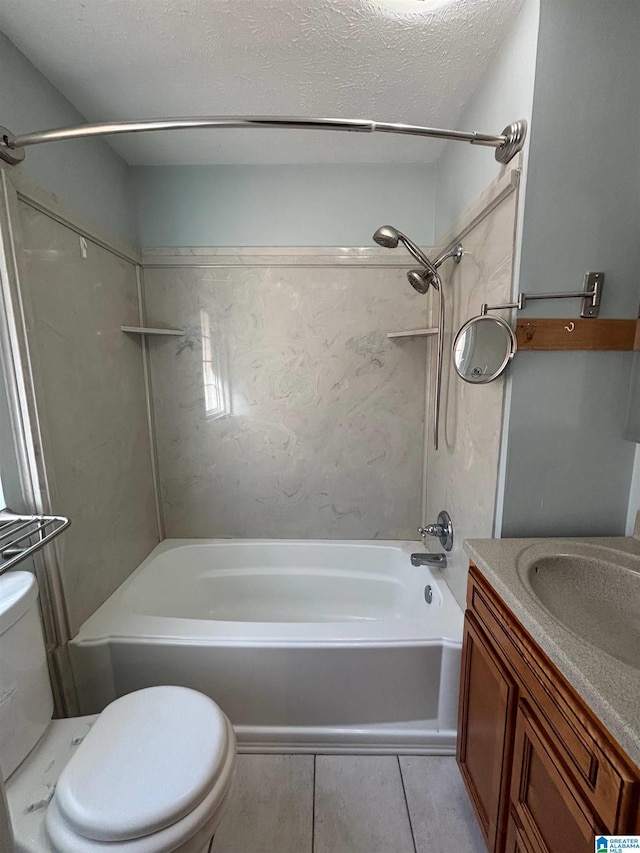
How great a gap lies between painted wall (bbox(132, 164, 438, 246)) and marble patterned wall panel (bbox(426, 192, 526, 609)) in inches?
21.0

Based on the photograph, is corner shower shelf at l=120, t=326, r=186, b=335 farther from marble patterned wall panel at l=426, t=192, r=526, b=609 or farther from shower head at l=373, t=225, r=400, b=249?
marble patterned wall panel at l=426, t=192, r=526, b=609

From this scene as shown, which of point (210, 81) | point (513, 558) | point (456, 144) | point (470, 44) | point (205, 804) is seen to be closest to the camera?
point (205, 804)

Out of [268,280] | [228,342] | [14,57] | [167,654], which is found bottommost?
[167,654]

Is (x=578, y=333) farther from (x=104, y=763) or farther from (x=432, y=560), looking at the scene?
(x=104, y=763)

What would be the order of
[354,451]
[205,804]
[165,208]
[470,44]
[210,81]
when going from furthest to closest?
[354,451], [165,208], [210,81], [470,44], [205,804]

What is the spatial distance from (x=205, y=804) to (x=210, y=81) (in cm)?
222

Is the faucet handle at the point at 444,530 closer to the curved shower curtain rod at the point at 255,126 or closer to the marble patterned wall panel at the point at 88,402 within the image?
the curved shower curtain rod at the point at 255,126

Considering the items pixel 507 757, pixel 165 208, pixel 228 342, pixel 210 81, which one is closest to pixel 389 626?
pixel 507 757

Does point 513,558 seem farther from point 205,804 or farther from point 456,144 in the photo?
point 456,144

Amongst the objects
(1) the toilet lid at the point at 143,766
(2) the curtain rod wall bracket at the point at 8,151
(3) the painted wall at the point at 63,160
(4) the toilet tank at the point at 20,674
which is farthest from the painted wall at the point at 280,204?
(1) the toilet lid at the point at 143,766

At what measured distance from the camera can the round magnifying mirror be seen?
3.59 ft

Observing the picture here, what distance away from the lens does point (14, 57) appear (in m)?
1.17

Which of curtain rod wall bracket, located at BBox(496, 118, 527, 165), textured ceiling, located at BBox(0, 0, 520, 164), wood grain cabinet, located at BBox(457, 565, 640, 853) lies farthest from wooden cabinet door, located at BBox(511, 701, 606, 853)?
textured ceiling, located at BBox(0, 0, 520, 164)

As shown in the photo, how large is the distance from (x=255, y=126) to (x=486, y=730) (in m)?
1.77
